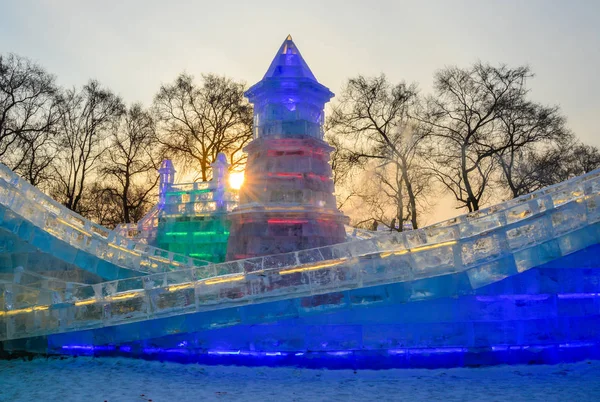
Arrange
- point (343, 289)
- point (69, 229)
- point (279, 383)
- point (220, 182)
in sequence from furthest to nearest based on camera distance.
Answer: point (220, 182) → point (69, 229) → point (343, 289) → point (279, 383)

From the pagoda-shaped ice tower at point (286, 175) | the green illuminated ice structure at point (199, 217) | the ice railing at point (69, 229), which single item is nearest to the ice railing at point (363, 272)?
the ice railing at point (69, 229)

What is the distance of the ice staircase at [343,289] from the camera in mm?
8562

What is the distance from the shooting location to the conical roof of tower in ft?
49.8

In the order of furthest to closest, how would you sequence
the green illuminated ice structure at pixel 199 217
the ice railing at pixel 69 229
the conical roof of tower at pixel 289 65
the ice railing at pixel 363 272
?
1. the green illuminated ice structure at pixel 199 217
2. the conical roof of tower at pixel 289 65
3. the ice railing at pixel 69 229
4. the ice railing at pixel 363 272

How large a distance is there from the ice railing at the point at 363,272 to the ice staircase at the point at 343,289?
17mm

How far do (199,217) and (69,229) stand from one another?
8.80m

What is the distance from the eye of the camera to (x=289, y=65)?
15.4 metres

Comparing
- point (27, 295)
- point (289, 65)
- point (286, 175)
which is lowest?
point (27, 295)

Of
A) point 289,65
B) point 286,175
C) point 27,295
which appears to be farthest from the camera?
point 289,65

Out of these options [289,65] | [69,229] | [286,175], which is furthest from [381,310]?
[289,65]

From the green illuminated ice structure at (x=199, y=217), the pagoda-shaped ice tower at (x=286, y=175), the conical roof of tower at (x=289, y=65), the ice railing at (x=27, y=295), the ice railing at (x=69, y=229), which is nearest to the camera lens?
the ice railing at (x=27, y=295)

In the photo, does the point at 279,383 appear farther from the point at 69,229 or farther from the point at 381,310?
the point at 69,229

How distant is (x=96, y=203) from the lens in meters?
36.6

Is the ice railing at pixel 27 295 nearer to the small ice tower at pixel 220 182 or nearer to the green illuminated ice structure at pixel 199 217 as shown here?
the green illuminated ice structure at pixel 199 217
